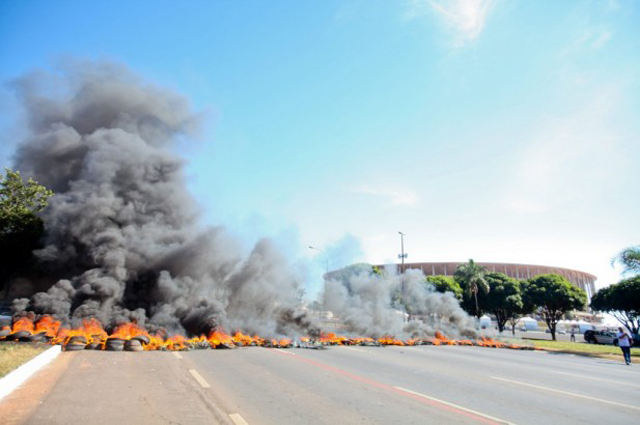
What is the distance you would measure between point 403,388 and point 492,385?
8.81ft

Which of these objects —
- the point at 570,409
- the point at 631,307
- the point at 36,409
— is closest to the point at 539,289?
the point at 631,307

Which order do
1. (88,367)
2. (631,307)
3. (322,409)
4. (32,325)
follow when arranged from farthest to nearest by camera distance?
(631,307) → (32,325) → (88,367) → (322,409)

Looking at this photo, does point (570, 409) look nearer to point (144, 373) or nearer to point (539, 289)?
point (144, 373)

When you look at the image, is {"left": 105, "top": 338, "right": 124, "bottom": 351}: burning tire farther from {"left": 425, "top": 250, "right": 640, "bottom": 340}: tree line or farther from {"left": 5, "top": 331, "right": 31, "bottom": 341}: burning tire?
{"left": 425, "top": 250, "right": 640, "bottom": 340}: tree line

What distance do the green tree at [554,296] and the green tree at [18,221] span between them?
50.3 meters

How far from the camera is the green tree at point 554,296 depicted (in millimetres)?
44469

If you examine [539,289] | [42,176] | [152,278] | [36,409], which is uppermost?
[42,176]

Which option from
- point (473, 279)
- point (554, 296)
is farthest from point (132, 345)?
point (554, 296)

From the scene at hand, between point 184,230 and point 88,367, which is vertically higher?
point 184,230

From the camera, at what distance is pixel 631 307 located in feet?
125

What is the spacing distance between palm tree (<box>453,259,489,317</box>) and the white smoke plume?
Result: 33.1 feet

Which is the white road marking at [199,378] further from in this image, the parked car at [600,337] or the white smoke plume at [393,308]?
the parked car at [600,337]

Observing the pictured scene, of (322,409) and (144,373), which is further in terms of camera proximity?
(144,373)

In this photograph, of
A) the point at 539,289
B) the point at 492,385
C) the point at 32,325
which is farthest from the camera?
the point at 539,289
